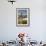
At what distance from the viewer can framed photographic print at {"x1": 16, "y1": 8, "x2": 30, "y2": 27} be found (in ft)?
19.3

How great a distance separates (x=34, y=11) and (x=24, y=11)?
43 centimetres

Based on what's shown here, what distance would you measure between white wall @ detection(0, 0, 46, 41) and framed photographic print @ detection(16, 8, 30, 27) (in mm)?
128

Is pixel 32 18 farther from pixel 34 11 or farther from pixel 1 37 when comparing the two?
pixel 1 37

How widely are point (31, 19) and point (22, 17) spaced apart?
0.40 meters

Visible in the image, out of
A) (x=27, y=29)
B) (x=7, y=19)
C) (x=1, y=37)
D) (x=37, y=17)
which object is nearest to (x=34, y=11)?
(x=37, y=17)

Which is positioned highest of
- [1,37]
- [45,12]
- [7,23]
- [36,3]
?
[36,3]

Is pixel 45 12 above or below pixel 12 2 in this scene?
below

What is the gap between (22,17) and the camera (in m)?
5.93

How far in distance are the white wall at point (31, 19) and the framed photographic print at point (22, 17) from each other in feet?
0.42

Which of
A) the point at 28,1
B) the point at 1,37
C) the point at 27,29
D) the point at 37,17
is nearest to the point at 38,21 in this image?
the point at 37,17

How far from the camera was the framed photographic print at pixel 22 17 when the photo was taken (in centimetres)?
589

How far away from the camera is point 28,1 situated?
5.87 m

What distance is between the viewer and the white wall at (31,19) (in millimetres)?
5859

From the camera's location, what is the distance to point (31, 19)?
5879 millimetres
